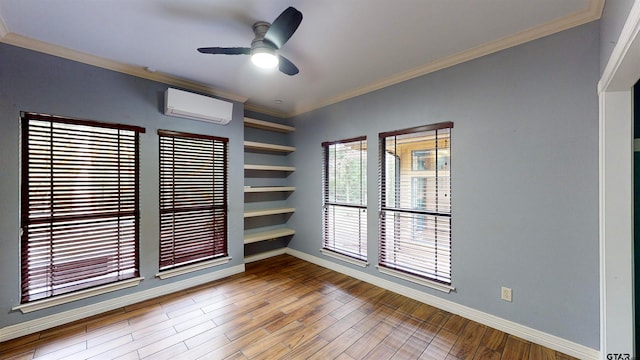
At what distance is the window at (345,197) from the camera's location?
3559 millimetres

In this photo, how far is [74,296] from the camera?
2498 mm

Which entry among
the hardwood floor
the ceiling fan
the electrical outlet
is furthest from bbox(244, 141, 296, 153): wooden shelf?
the electrical outlet

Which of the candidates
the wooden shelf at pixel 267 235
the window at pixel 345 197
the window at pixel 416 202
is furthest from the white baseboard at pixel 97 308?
the window at pixel 416 202

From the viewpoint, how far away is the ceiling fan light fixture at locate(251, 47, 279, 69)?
2.00 meters

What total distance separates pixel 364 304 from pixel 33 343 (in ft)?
9.75

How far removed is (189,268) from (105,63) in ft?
8.08

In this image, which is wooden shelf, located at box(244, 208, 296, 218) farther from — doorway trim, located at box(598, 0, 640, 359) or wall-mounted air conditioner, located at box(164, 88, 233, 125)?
doorway trim, located at box(598, 0, 640, 359)

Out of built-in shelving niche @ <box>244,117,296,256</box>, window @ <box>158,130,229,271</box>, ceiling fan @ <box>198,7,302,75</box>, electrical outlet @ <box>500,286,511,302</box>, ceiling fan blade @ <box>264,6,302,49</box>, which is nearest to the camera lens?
ceiling fan blade @ <box>264,6,302,49</box>

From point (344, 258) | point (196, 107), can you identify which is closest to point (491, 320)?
point (344, 258)

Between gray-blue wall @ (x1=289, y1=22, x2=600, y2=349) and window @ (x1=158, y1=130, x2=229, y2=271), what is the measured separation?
2621 mm

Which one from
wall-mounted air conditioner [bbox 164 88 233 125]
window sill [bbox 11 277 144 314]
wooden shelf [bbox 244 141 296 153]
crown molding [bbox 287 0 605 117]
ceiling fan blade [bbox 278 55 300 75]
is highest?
crown molding [bbox 287 0 605 117]

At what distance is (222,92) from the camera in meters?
3.53

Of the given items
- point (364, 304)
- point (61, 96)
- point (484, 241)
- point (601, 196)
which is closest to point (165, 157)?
point (61, 96)

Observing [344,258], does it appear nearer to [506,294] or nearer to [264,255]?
[264,255]
